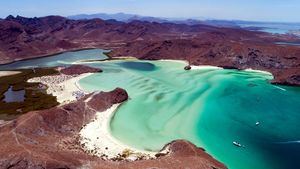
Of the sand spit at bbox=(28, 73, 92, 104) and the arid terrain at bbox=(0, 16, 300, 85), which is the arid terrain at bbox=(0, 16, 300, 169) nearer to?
the arid terrain at bbox=(0, 16, 300, 85)

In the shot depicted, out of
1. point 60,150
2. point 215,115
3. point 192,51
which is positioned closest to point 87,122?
point 60,150

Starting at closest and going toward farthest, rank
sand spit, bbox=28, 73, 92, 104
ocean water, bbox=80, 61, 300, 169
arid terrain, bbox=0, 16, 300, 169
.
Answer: arid terrain, bbox=0, 16, 300, 169, ocean water, bbox=80, 61, 300, 169, sand spit, bbox=28, 73, 92, 104

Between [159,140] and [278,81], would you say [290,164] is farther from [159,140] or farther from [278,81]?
[278,81]

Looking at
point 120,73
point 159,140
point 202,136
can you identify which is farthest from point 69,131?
point 120,73

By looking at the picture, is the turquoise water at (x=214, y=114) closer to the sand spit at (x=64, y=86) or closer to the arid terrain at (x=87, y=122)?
the sand spit at (x=64, y=86)

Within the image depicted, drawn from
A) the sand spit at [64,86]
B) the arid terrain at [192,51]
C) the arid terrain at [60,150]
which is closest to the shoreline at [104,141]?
the sand spit at [64,86]

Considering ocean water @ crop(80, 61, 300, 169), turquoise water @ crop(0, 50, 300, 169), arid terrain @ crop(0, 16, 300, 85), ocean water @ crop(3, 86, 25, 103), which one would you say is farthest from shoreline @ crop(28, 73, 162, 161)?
arid terrain @ crop(0, 16, 300, 85)

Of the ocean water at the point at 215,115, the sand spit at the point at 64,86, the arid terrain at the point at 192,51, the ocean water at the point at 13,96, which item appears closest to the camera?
the ocean water at the point at 215,115

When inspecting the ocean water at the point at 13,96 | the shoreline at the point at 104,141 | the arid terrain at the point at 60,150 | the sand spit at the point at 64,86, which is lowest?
the ocean water at the point at 13,96
